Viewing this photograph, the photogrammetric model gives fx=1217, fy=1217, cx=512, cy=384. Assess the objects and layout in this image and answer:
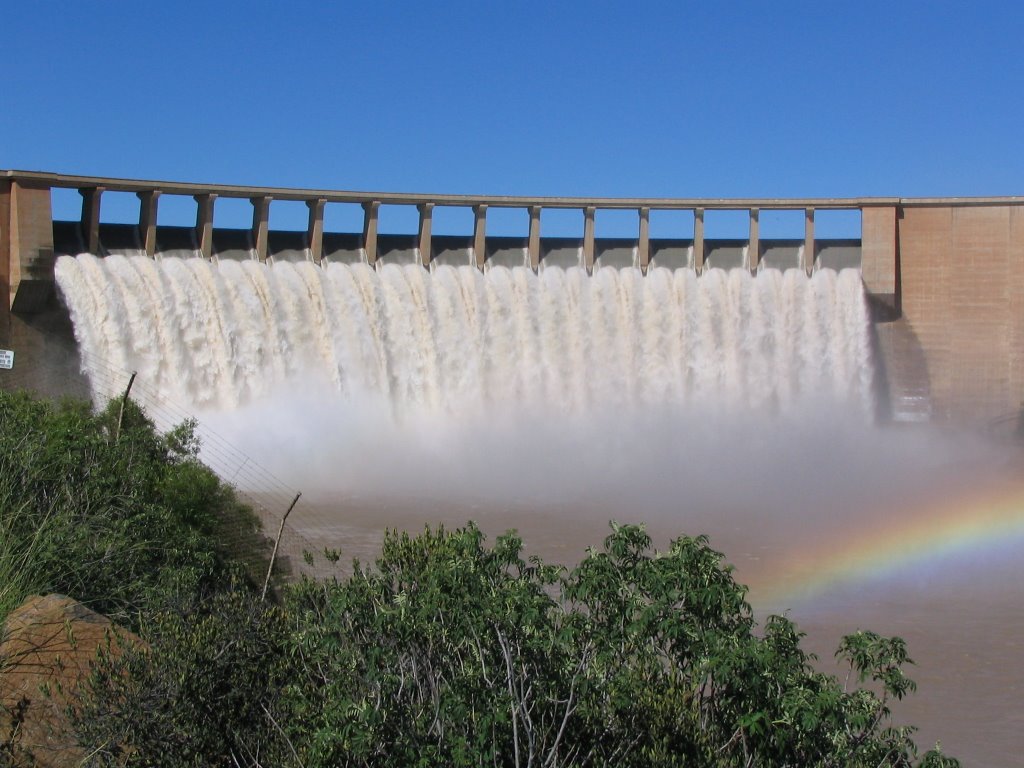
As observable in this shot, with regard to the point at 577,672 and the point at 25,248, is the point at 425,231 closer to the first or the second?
the point at 25,248

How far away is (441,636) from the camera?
678 centimetres

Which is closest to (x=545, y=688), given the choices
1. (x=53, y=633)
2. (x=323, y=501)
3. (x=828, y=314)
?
(x=53, y=633)

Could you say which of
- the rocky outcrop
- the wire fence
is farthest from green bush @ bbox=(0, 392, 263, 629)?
the wire fence

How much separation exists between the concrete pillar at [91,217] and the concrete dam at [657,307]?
2618 mm

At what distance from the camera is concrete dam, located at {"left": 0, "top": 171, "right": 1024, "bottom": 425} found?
3130cm

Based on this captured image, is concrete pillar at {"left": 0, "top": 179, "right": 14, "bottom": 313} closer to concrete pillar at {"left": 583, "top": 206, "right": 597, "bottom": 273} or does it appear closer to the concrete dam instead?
the concrete dam

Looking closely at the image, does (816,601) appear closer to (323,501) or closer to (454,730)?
(323,501)

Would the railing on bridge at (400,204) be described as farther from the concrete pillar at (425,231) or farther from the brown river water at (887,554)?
the brown river water at (887,554)

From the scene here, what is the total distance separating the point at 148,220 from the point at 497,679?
2437cm

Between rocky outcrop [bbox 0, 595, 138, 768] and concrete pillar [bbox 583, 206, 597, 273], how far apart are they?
2723 centimetres

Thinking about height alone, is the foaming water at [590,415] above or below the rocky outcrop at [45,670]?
above

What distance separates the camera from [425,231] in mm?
32875

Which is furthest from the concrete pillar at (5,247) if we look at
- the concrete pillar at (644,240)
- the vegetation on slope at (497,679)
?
the vegetation on slope at (497,679)

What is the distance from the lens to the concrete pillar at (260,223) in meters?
30.4
